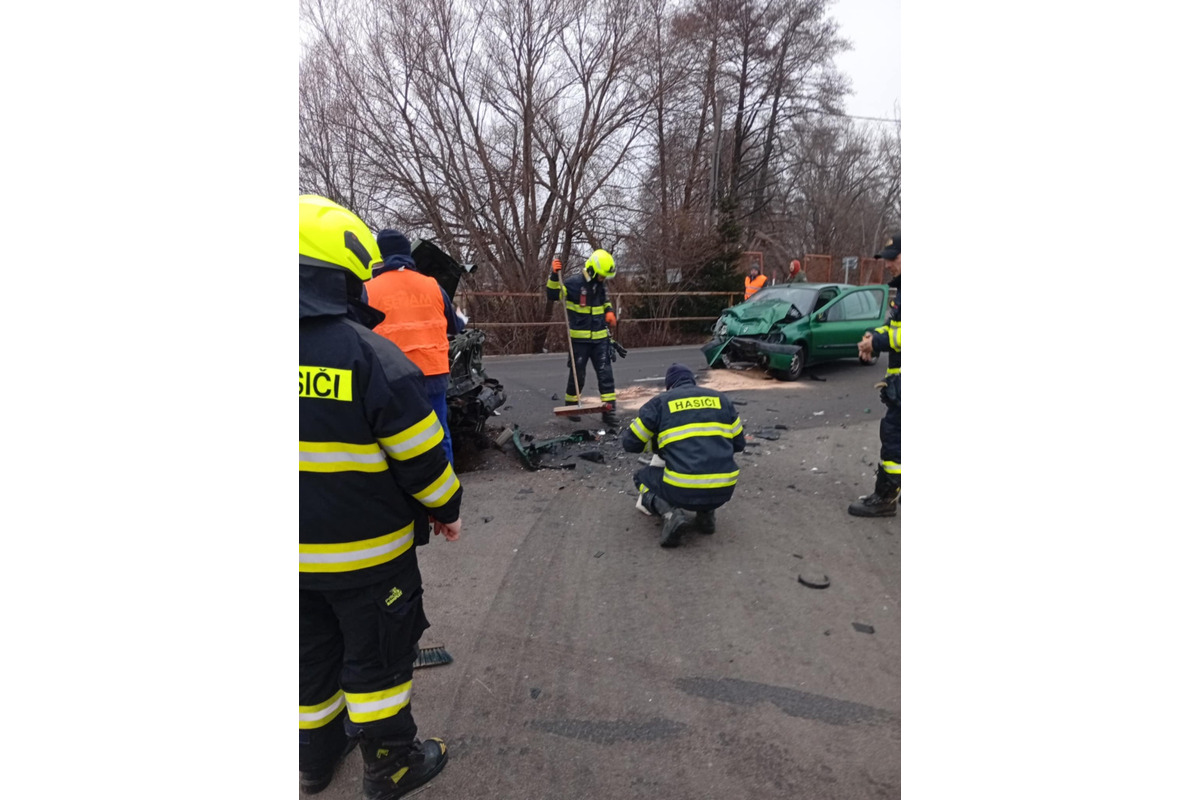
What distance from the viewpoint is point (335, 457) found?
4.76 ft

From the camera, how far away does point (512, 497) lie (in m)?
4.24

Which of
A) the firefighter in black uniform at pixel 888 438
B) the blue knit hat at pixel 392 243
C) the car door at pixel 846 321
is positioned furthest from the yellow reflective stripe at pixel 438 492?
the car door at pixel 846 321

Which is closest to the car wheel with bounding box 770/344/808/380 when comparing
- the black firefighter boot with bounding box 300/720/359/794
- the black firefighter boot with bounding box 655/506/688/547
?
the black firefighter boot with bounding box 655/506/688/547

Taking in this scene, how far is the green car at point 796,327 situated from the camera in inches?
332

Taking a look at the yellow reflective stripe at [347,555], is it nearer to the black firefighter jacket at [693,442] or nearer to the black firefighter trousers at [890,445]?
the black firefighter jacket at [693,442]

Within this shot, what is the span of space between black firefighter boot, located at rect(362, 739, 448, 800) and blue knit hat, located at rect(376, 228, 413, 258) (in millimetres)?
2540

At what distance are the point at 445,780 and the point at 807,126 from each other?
7.63 feet

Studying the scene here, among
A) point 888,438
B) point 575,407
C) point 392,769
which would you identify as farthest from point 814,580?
point 575,407

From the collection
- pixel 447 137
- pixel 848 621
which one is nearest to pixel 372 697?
pixel 848 621

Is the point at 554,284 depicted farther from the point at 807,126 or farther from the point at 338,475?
the point at 338,475

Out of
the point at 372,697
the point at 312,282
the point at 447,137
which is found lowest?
the point at 372,697

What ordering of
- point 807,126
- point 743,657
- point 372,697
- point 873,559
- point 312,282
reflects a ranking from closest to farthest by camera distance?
point 312,282, point 372,697, point 807,126, point 743,657, point 873,559

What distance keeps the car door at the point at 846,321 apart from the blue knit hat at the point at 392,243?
21.3 feet

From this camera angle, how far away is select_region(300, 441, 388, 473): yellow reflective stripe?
1.44m
